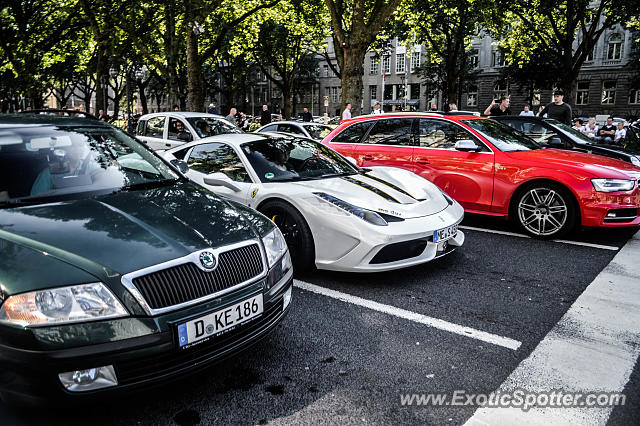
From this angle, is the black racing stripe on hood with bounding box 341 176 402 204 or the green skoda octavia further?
the black racing stripe on hood with bounding box 341 176 402 204

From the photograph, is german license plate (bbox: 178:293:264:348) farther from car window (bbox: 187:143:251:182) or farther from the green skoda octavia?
car window (bbox: 187:143:251:182)

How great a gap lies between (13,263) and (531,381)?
9.17 ft

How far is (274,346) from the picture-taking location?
→ 3330mm

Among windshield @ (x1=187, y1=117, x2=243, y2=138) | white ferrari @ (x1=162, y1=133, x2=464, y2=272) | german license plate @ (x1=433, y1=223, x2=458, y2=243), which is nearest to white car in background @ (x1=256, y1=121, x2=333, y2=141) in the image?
windshield @ (x1=187, y1=117, x2=243, y2=138)

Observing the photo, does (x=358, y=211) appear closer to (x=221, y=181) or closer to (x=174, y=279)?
(x=221, y=181)

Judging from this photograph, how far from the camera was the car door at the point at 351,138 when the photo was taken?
7.84 meters

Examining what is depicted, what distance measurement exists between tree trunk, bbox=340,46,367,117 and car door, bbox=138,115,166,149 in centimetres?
514

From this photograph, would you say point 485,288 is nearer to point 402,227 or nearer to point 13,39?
point 402,227

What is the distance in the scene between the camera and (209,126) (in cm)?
1103

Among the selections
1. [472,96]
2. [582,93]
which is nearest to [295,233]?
[582,93]

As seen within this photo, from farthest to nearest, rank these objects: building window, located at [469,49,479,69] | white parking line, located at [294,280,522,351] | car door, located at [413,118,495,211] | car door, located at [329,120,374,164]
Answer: building window, located at [469,49,479,69] → car door, located at [329,120,374,164] → car door, located at [413,118,495,211] → white parking line, located at [294,280,522,351]

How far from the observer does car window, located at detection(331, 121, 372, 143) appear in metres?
7.85

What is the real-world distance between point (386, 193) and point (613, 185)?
3.05 meters

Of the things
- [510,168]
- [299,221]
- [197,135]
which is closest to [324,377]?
[299,221]
